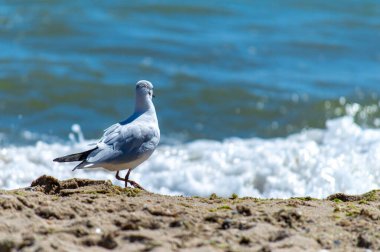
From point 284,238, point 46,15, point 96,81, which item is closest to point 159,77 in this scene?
point 96,81

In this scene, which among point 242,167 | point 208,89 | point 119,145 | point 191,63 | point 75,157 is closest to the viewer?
point 75,157

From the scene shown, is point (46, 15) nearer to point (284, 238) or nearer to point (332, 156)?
point (332, 156)

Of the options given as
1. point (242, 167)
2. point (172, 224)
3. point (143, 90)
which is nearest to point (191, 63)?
point (242, 167)

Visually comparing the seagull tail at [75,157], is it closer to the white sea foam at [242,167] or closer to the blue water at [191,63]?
the white sea foam at [242,167]

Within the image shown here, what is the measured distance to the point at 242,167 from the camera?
9.22m

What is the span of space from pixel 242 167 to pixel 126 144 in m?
3.49

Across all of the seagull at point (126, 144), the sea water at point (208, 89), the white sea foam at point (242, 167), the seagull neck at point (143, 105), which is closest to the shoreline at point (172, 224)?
the seagull at point (126, 144)

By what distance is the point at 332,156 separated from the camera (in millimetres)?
9680

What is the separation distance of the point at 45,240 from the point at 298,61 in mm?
11050

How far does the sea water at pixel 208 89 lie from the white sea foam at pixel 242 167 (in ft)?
0.07

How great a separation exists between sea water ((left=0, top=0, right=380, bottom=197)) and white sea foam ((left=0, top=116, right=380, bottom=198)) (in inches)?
0.8

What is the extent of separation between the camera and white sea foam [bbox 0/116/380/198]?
28.6 ft

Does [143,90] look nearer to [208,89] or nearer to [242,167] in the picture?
[242,167]

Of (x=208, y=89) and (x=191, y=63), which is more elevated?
(x=191, y=63)
